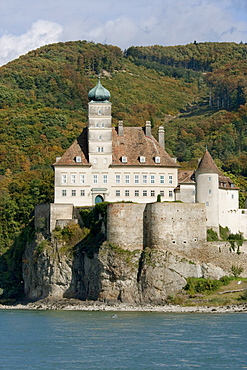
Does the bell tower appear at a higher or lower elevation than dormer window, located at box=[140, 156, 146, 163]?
higher

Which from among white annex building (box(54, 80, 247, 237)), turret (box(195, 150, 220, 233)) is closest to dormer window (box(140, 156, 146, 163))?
white annex building (box(54, 80, 247, 237))

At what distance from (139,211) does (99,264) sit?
5801 mm

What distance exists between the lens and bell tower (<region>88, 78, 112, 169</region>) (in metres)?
79.3

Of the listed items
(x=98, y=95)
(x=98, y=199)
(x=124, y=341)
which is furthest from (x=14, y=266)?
(x=124, y=341)

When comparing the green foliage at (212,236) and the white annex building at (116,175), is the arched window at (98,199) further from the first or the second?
the green foliage at (212,236)

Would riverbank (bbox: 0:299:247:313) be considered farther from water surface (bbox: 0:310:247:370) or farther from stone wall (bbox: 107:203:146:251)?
stone wall (bbox: 107:203:146:251)

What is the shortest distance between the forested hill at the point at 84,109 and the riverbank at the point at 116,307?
62.6 ft

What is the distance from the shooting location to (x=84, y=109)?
14775 cm

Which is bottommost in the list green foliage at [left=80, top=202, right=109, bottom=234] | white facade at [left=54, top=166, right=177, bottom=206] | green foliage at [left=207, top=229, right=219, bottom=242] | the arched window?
green foliage at [left=207, top=229, right=219, bottom=242]

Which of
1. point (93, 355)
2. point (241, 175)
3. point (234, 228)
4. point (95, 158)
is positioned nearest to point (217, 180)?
point (234, 228)

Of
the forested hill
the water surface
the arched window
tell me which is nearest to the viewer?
the water surface

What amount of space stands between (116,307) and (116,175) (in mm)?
15454

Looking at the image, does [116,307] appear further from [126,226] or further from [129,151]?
[129,151]

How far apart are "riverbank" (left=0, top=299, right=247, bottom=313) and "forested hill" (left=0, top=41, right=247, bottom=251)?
1907 centimetres
